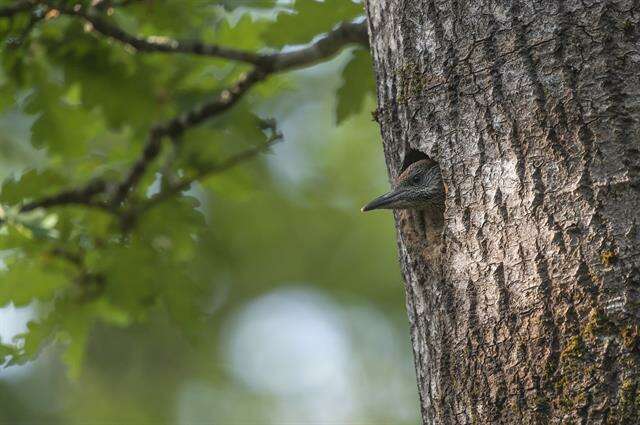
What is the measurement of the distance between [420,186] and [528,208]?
570mm

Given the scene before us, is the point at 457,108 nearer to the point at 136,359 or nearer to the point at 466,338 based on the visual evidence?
the point at 466,338

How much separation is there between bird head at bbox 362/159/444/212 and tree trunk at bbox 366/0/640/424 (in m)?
0.13

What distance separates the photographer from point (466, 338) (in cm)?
292

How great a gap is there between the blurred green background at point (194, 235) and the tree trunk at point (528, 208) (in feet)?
3.79

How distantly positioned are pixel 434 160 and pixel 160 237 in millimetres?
2334

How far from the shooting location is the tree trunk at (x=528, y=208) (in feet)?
8.70

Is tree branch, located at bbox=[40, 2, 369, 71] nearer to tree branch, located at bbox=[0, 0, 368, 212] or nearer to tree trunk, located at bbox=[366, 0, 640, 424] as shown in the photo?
tree branch, located at bbox=[0, 0, 368, 212]

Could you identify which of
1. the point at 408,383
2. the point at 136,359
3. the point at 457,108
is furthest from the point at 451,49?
the point at 408,383

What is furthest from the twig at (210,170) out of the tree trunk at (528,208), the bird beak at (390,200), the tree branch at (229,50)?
the tree trunk at (528,208)

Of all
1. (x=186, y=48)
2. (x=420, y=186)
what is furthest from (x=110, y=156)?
(x=420, y=186)

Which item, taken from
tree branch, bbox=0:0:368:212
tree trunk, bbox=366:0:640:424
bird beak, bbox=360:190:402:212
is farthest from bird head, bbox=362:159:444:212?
tree branch, bbox=0:0:368:212

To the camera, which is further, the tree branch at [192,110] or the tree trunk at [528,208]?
the tree branch at [192,110]

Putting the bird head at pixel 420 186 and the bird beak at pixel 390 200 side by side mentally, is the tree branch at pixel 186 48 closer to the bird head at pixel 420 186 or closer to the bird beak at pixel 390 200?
the bird beak at pixel 390 200

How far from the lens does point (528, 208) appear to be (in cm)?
283
